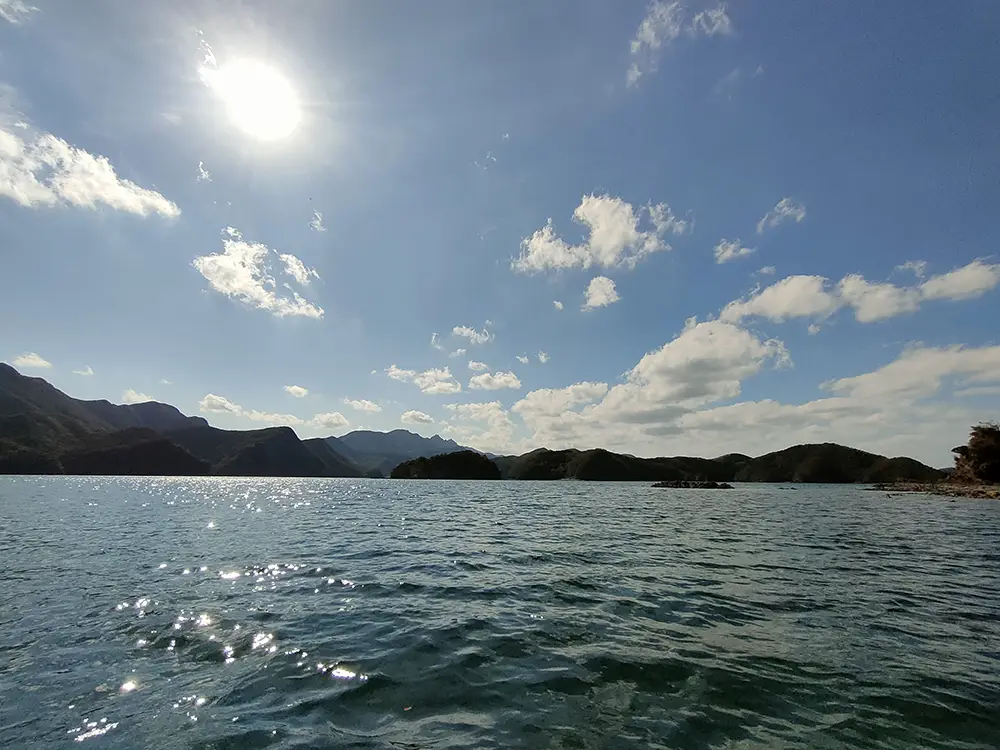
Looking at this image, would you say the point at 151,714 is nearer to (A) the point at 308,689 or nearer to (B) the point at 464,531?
(A) the point at 308,689

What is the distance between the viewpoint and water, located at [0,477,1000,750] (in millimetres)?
9617

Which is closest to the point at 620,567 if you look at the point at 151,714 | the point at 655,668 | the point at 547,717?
the point at 655,668

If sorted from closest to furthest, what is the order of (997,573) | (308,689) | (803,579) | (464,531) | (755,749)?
(755,749), (308,689), (803,579), (997,573), (464,531)

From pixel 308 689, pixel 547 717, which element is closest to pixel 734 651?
pixel 547 717

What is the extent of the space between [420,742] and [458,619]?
7.96 m

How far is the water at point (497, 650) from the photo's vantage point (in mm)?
9617

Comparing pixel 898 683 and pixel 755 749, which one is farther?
pixel 898 683

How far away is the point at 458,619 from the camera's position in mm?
16844

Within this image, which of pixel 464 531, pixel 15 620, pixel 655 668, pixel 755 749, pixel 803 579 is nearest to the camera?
pixel 755 749

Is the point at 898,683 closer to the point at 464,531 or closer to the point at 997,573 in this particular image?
the point at 997,573

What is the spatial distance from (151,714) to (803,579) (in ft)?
86.6

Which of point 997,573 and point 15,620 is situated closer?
point 15,620

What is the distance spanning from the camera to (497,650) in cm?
1394

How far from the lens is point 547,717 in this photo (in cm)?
1001
